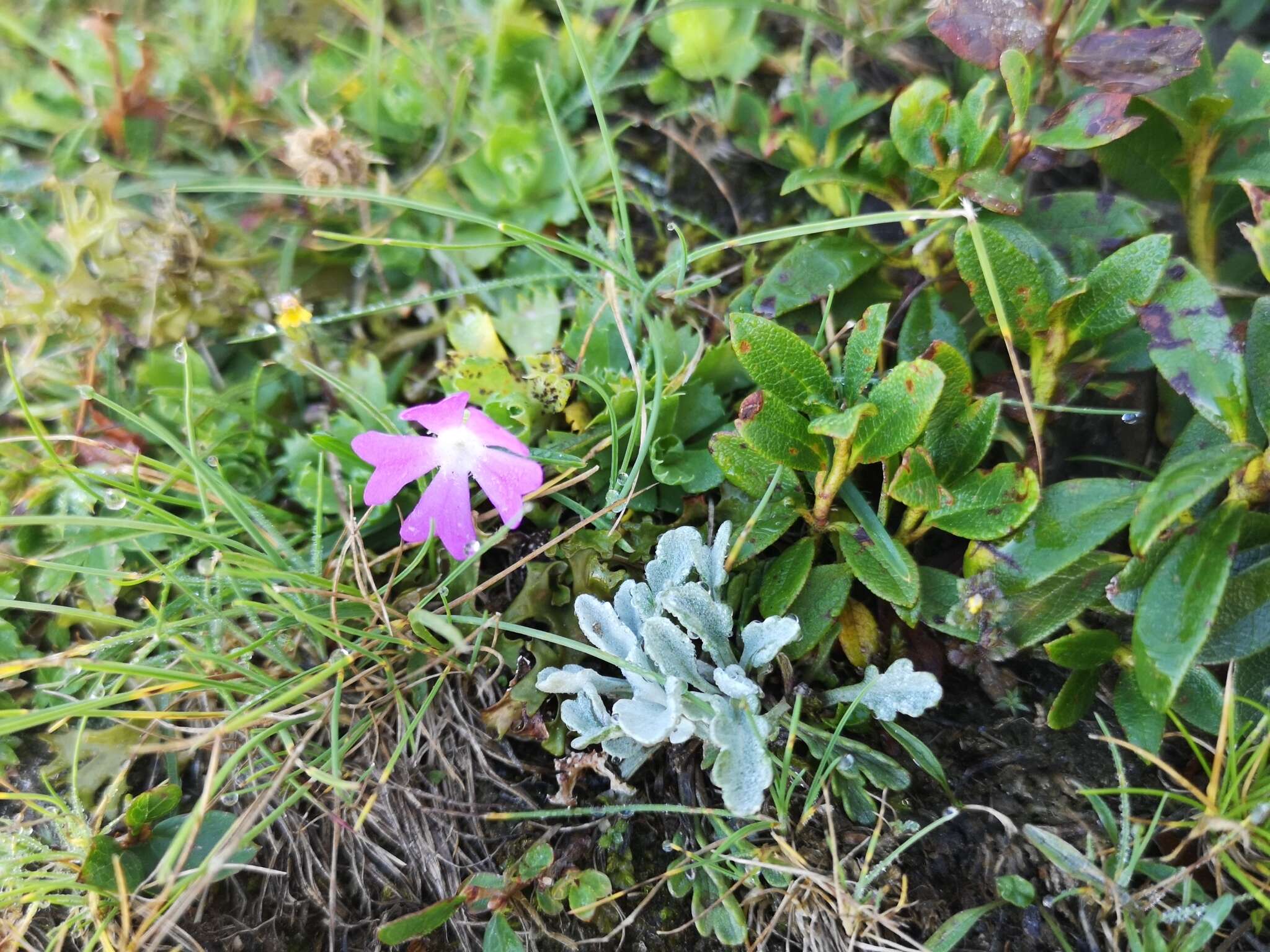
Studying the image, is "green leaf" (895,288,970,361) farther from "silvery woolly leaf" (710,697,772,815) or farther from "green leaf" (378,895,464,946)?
"green leaf" (378,895,464,946)

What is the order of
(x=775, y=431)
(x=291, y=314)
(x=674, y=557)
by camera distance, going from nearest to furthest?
(x=775, y=431), (x=674, y=557), (x=291, y=314)

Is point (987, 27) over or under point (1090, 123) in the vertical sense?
over

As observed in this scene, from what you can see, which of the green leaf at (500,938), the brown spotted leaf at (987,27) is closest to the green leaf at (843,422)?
the brown spotted leaf at (987,27)

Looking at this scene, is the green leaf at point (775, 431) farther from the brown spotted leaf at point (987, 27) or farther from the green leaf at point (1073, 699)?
the brown spotted leaf at point (987, 27)

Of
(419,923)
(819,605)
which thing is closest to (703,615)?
(819,605)

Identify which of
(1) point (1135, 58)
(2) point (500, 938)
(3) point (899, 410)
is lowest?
(2) point (500, 938)

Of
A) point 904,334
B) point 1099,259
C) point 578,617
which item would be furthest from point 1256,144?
point 578,617

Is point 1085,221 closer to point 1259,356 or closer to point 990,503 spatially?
point 1259,356
